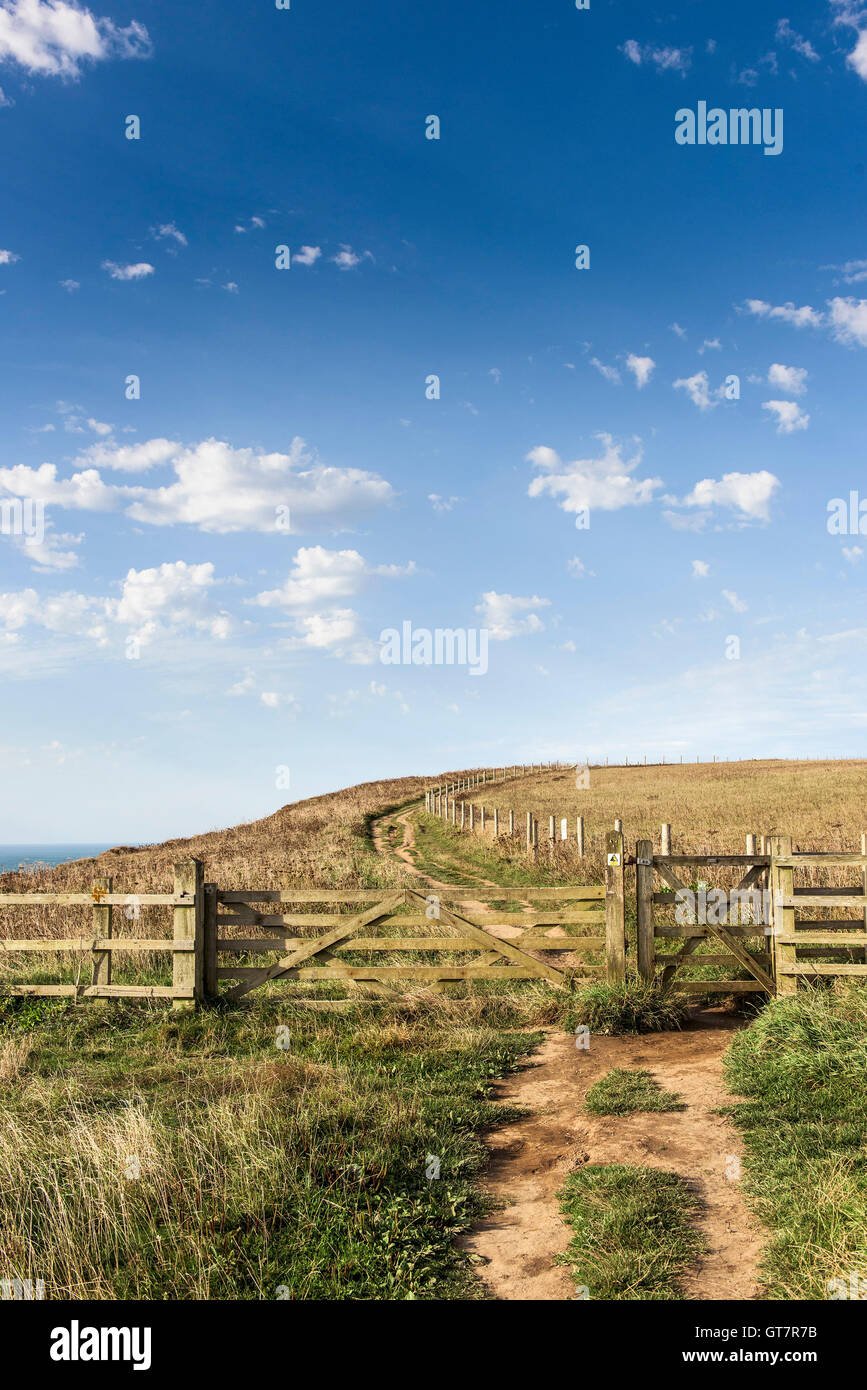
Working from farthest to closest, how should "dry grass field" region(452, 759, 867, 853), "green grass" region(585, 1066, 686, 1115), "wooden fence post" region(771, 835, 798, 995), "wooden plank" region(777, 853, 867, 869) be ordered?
1. "dry grass field" region(452, 759, 867, 853)
2. "wooden fence post" region(771, 835, 798, 995)
3. "wooden plank" region(777, 853, 867, 869)
4. "green grass" region(585, 1066, 686, 1115)

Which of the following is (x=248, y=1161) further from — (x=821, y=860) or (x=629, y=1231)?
(x=821, y=860)

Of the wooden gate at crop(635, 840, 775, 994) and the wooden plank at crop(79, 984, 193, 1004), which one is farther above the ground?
the wooden gate at crop(635, 840, 775, 994)

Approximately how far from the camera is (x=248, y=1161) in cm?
551

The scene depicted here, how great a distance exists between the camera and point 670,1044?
8.98 metres

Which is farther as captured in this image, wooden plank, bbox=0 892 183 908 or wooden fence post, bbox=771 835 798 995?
wooden plank, bbox=0 892 183 908

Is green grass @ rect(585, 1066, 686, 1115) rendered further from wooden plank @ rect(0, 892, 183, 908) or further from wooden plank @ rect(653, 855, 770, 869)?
wooden plank @ rect(0, 892, 183, 908)

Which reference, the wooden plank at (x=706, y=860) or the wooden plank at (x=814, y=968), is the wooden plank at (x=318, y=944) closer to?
the wooden plank at (x=706, y=860)

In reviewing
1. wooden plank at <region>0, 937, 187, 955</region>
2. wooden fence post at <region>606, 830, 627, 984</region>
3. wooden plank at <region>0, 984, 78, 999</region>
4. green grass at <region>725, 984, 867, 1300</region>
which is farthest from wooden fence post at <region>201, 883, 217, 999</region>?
green grass at <region>725, 984, 867, 1300</region>

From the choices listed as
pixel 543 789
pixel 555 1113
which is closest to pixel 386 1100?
pixel 555 1113

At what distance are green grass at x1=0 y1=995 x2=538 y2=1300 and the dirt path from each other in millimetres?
238

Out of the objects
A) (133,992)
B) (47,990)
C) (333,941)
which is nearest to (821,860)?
(333,941)

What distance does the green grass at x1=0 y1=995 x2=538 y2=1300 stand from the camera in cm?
450
